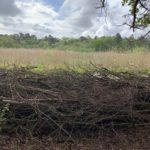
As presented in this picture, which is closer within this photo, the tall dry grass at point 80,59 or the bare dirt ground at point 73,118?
the bare dirt ground at point 73,118

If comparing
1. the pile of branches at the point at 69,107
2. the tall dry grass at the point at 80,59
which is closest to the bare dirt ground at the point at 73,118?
the pile of branches at the point at 69,107

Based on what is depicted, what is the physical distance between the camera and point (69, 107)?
14.6ft

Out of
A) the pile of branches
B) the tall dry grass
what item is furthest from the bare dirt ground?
the tall dry grass

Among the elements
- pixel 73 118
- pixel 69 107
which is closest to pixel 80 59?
pixel 69 107

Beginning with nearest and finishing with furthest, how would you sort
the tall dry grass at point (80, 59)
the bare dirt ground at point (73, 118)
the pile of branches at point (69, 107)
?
the bare dirt ground at point (73, 118), the pile of branches at point (69, 107), the tall dry grass at point (80, 59)

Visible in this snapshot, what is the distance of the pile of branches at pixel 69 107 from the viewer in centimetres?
432

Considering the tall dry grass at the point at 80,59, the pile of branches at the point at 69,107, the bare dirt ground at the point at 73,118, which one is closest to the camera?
the bare dirt ground at the point at 73,118

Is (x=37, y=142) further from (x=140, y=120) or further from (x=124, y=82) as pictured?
(x=124, y=82)

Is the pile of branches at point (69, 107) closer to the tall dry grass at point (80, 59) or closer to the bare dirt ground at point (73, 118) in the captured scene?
the bare dirt ground at point (73, 118)

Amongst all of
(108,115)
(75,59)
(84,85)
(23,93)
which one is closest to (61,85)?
(84,85)

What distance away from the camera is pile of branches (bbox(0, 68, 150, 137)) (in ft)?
14.2

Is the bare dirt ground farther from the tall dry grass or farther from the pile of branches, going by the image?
the tall dry grass

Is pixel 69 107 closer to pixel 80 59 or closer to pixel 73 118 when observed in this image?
pixel 73 118

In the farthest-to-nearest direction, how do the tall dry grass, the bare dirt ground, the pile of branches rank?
the tall dry grass, the pile of branches, the bare dirt ground
